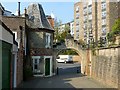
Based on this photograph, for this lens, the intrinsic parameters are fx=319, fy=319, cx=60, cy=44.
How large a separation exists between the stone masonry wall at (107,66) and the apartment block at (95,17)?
43705 mm

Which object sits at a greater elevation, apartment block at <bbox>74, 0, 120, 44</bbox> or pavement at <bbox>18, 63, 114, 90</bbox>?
apartment block at <bbox>74, 0, 120, 44</bbox>

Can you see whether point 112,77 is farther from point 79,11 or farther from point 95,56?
point 79,11

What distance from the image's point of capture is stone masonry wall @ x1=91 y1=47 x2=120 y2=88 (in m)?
23.8

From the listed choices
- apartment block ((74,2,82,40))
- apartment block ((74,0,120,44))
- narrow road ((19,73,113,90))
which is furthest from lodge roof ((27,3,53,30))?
apartment block ((74,2,82,40))

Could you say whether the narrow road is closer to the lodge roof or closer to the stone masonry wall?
the stone masonry wall

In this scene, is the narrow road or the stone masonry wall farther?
the narrow road

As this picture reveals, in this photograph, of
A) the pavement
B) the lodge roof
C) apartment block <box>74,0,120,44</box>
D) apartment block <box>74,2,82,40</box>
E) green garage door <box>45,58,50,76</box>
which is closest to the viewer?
the pavement

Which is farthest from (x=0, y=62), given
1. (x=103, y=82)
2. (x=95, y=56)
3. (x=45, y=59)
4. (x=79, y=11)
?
(x=79, y=11)

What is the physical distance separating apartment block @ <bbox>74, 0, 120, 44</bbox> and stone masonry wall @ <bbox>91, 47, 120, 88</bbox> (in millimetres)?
43705

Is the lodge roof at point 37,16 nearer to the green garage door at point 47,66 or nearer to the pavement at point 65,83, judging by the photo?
the green garage door at point 47,66

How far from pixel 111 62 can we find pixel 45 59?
13650 millimetres

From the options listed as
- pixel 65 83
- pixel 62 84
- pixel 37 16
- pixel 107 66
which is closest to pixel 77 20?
pixel 37 16

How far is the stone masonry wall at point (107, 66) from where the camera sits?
78.0ft

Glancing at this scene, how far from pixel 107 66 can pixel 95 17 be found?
64.0 m
